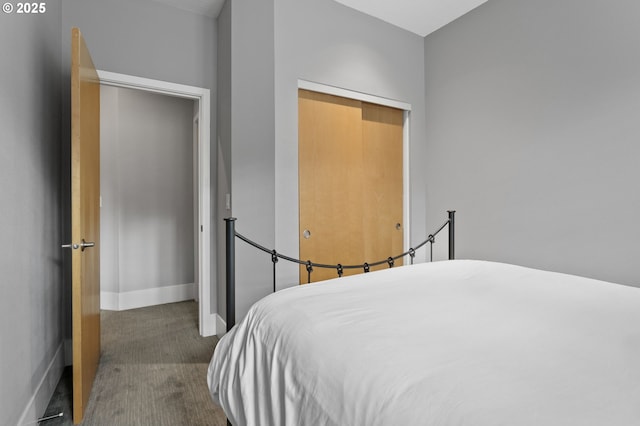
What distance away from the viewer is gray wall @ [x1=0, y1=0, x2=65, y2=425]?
138 cm

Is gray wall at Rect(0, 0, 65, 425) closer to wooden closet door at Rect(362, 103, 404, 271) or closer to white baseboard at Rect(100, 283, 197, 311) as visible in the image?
white baseboard at Rect(100, 283, 197, 311)

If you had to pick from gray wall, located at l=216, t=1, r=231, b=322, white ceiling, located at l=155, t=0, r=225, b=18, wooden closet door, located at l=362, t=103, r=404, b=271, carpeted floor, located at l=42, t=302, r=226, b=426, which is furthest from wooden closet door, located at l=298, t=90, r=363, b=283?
carpeted floor, located at l=42, t=302, r=226, b=426

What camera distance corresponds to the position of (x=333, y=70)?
9.45ft

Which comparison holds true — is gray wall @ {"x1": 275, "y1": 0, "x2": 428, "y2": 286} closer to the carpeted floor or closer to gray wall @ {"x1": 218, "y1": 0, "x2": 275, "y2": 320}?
gray wall @ {"x1": 218, "y1": 0, "x2": 275, "y2": 320}

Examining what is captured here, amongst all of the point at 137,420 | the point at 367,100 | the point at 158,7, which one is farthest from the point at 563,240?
the point at 158,7

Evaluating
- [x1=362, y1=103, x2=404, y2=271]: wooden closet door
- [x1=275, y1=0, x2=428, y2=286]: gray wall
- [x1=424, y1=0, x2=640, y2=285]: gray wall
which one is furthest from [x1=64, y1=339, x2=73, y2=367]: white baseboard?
[x1=424, y1=0, x2=640, y2=285]: gray wall

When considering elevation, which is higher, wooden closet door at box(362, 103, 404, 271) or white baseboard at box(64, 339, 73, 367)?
wooden closet door at box(362, 103, 404, 271)

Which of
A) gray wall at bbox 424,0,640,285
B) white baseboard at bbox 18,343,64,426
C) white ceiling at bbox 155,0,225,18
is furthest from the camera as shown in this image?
white ceiling at bbox 155,0,225,18

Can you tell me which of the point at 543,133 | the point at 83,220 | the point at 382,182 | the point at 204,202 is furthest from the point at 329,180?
the point at 83,220

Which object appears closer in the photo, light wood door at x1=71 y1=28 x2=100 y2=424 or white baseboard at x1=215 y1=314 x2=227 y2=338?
light wood door at x1=71 y1=28 x2=100 y2=424

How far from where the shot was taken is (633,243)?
2.03 m

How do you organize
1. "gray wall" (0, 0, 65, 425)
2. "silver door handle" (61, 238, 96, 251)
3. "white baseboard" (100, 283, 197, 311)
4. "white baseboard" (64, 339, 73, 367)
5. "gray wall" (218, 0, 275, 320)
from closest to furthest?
"gray wall" (0, 0, 65, 425)
"silver door handle" (61, 238, 96, 251)
"white baseboard" (64, 339, 73, 367)
"gray wall" (218, 0, 275, 320)
"white baseboard" (100, 283, 197, 311)

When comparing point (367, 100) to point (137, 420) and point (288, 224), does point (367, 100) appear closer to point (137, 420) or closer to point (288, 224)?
point (288, 224)

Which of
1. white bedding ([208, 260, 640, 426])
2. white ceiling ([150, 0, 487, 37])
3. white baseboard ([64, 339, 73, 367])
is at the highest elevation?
white ceiling ([150, 0, 487, 37])
